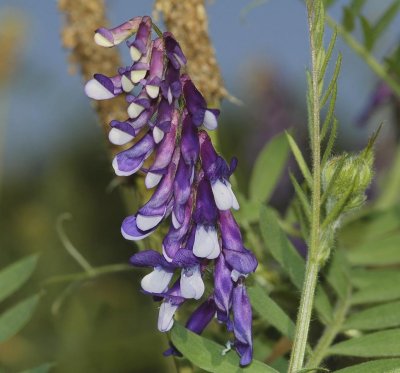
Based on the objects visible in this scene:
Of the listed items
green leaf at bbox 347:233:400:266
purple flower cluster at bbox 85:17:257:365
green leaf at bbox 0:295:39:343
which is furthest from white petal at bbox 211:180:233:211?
green leaf at bbox 347:233:400:266

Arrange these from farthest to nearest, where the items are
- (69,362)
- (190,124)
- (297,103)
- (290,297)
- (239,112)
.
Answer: (239,112), (297,103), (69,362), (290,297), (190,124)

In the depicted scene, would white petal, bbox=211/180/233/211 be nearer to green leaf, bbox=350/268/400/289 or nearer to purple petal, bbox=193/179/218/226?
purple petal, bbox=193/179/218/226

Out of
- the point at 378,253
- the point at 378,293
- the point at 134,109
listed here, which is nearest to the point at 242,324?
the point at 134,109

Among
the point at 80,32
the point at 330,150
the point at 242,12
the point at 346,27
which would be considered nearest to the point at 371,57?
the point at 346,27

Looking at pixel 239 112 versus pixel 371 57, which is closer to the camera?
pixel 371 57

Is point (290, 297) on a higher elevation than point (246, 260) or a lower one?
lower

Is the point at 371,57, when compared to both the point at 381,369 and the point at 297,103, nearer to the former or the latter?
the point at 381,369
